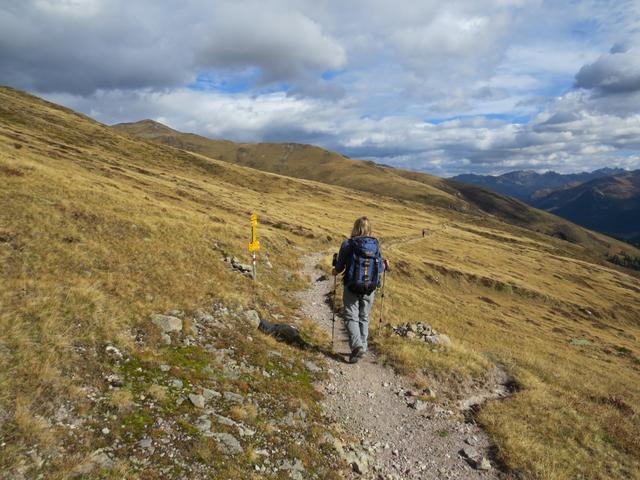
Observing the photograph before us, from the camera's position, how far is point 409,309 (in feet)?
82.2

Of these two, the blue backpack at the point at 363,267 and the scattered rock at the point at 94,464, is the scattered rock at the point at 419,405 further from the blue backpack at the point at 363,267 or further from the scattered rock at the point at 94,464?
the scattered rock at the point at 94,464

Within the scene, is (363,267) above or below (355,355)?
above

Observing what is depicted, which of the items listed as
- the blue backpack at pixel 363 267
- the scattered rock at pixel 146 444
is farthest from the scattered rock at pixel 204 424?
the blue backpack at pixel 363 267

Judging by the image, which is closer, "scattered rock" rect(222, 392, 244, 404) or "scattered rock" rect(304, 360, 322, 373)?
"scattered rock" rect(222, 392, 244, 404)

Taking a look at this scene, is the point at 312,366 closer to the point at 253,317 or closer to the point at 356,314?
the point at 356,314

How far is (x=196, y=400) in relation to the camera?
796 cm

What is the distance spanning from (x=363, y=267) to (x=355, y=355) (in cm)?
298

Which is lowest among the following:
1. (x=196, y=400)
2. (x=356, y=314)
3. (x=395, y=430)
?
(x=395, y=430)

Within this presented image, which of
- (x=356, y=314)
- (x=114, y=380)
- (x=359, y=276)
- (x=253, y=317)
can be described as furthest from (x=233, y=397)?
(x=253, y=317)

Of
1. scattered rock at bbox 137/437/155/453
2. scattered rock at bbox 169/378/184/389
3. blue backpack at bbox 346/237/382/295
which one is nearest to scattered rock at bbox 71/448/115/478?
scattered rock at bbox 137/437/155/453

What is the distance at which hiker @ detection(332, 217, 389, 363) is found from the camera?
11.1 m

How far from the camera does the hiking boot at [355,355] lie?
11.9 m

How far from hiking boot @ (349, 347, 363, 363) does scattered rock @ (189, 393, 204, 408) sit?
526 centimetres

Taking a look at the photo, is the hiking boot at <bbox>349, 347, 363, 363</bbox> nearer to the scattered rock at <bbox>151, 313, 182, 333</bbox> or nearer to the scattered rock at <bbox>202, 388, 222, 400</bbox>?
the scattered rock at <bbox>202, 388, 222, 400</bbox>
